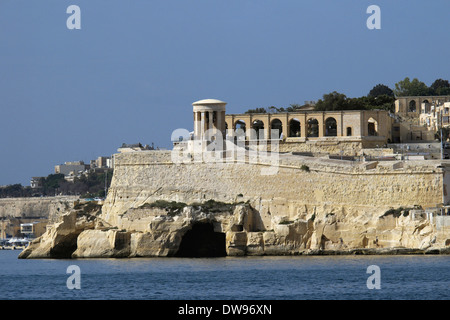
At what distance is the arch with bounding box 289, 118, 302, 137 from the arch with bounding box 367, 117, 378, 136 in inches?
173

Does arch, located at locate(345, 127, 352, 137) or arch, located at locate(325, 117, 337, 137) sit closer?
arch, located at locate(345, 127, 352, 137)

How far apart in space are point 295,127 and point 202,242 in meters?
14.4

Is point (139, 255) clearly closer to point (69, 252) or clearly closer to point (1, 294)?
point (69, 252)

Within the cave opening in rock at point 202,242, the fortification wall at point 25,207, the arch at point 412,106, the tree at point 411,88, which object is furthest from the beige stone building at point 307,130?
the fortification wall at point 25,207

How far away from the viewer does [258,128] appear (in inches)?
2616

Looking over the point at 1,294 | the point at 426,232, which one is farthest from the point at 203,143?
the point at 1,294

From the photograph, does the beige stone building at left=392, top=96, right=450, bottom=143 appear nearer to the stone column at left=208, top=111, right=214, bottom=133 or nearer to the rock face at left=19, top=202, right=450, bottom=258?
the stone column at left=208, top=111, right=214, bottom=133

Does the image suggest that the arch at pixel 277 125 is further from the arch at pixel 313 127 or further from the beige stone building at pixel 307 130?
the arch at pixel 313 127

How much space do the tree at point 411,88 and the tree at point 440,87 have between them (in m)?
0.99

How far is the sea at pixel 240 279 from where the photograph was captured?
38.2m

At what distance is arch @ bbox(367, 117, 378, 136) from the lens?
6317 cm

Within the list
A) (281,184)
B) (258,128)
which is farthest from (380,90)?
(281,184)

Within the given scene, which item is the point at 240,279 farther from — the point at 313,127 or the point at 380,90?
the point at 380,90

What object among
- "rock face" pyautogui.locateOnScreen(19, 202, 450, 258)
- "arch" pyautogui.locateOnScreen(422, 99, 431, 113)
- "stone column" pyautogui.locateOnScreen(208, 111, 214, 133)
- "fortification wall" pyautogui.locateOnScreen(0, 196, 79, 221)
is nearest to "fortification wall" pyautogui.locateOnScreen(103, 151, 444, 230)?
"rock face" pyautogui.locateOnScreen(19, 202, 450, 258)
